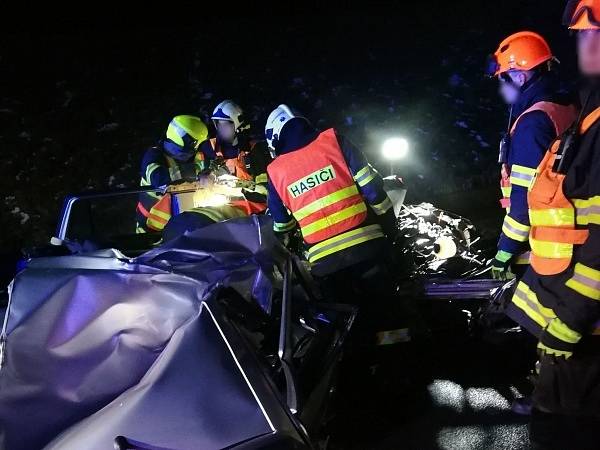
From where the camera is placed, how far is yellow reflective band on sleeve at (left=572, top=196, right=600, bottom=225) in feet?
6.61

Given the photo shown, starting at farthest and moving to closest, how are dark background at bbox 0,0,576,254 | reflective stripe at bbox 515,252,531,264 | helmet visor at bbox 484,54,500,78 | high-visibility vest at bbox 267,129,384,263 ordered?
dark background at bbox 0,0,576,254 → helmet visor at bbox 484,54,500,78 → reflective stripe at bbox 515,252,531,264 → high-visibility vest at bbox 267,129,384,263

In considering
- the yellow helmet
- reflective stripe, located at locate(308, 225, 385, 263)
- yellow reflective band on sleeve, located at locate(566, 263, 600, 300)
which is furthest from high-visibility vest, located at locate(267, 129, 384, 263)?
the yellow helmet

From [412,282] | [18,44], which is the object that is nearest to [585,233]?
[412,282]

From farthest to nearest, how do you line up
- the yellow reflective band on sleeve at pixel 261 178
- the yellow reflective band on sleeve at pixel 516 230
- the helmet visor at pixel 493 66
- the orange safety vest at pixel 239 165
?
the orange safety vest at pixel 239 165 → the yellow reflective band on sleeve at pixel 261 178 → the helmet visor at pixel 493 66 → the yellow reflective band on sleeve at pixel 516 230

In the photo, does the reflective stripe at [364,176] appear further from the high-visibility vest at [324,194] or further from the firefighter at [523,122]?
the firefighter at [523,122]

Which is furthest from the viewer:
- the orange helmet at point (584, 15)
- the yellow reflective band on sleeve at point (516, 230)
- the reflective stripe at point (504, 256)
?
the reflective stripe at point (504, 256)

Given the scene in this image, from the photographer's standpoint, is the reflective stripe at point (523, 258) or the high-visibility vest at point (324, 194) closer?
the high-visibility vest at point (324, 194)

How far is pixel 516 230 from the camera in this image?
3.05 meters

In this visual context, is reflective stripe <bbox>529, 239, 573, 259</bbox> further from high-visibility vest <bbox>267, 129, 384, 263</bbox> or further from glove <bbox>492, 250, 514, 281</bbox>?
high-visibility vest <bbox>267, 129, 384, 263</bbox>

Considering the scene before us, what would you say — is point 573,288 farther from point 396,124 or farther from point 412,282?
point 396,124

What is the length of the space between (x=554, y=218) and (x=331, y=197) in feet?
4.77

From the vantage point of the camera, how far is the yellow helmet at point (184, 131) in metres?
5.34

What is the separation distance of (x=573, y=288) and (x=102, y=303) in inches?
78.3

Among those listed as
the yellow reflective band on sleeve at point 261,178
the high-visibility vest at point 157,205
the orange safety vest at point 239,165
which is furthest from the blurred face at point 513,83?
the high-visibility vest at point 157,205
